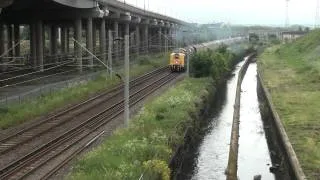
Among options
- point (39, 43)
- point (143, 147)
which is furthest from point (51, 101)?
point (39, 43)

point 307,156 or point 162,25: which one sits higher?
point 162,25

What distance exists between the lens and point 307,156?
84.2 ft

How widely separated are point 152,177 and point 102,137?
10470mm

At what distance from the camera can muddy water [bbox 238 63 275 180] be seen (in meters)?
28.1

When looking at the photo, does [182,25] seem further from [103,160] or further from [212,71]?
[103,160]

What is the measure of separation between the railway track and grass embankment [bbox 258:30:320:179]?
418 inches

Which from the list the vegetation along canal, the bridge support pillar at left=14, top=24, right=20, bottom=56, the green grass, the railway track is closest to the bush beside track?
the green grass

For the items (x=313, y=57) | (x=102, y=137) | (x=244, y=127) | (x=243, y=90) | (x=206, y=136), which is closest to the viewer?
(x=102, y=137)

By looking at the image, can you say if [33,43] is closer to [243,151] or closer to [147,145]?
[243,151]

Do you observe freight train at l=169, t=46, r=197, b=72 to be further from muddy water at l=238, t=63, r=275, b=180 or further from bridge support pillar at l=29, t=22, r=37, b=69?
bridge support pillar at l=29, t=22, r=37, b=69

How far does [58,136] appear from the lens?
27609 millimetres

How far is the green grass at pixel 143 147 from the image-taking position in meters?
18.8

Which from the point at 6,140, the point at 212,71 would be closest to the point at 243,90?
the point at 212,71

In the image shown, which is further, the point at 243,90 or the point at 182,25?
the point at 182,25
